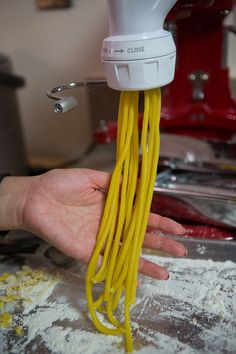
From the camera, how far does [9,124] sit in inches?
34.5

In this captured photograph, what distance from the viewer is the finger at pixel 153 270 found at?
46cm

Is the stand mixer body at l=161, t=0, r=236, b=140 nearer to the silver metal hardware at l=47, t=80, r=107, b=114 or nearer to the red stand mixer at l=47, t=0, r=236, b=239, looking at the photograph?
the red stand mixer at l=47, t=0, r=236, b=239

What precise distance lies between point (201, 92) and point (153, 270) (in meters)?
0.33

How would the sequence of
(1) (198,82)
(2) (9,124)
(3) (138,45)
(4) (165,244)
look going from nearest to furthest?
1. (3) (138,45)
2. (4) (165,244)
3. (1) (198,82)
4. (2) (9,124)

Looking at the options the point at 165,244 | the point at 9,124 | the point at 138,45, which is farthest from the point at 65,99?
the point at 9,124

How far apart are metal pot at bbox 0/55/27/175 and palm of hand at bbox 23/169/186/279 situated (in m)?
0.35

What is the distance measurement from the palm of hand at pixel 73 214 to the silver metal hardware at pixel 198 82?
247mm

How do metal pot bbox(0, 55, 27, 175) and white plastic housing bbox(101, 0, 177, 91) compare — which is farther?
metal pot bbox(0, 55, 27, 175)

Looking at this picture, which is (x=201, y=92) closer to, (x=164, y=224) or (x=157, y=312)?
(x=164, y=224)

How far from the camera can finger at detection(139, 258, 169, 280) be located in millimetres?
460

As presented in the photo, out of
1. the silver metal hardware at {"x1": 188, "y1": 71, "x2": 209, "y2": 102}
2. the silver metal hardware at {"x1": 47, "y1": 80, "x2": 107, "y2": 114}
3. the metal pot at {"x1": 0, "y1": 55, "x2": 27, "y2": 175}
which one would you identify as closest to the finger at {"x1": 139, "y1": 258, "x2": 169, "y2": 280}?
the silver metal hardware at {"x1": 47, "y1": 80, "x2": 107, "y2": 114}

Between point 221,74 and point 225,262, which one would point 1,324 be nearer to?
point 225,262

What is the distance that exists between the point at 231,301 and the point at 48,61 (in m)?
0.76

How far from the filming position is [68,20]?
3.06 ft
